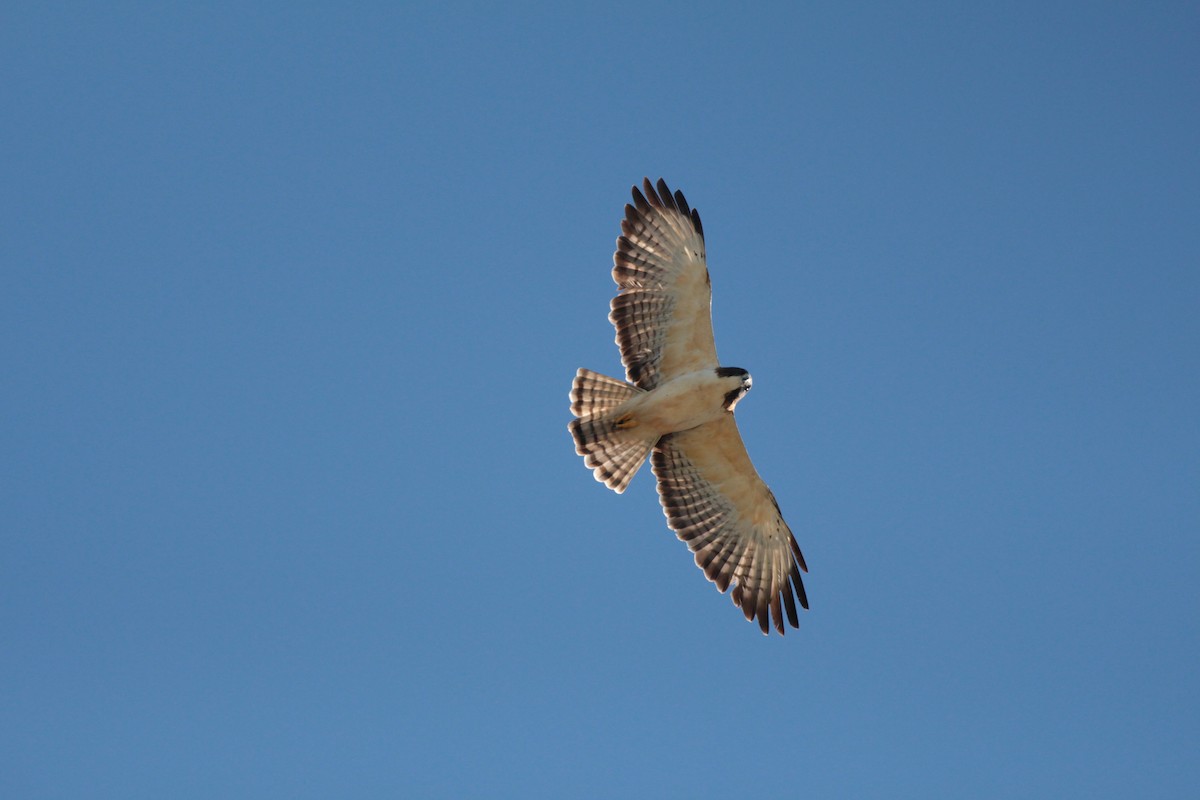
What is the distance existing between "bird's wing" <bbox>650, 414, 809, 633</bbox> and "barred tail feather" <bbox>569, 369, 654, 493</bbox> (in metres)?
0.35

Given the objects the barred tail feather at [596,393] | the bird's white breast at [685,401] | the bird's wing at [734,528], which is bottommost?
the bird's wing at [734,528]

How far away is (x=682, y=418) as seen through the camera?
1259 centimetres

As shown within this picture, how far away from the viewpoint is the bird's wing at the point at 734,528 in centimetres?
1317

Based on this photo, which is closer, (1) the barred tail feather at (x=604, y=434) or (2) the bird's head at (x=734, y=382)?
(2) the bird's head at (x=734, y=382)

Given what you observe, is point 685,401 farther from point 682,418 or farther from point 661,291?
point 661,291

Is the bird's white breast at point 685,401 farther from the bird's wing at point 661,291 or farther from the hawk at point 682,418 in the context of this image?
the bird's wing at point 661,291

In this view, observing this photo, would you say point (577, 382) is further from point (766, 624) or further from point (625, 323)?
point (766, 624)

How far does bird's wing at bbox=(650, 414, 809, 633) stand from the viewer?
13.2m

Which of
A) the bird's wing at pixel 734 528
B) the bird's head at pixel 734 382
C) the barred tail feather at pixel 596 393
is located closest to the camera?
the bird's head at pixel 734 382

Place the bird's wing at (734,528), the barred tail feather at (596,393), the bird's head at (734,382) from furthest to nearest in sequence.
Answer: the bird's wing at (734,528)
the barred tail feather at (596,393)
the bird's head at (734,382)

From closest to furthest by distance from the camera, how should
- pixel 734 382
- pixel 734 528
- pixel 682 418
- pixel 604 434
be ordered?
pixel 734 382 → pixel 682 418 → pixel 604 434 → pixel 734 528

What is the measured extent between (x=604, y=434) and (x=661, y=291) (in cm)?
154

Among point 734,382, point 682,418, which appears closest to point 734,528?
point 682,418

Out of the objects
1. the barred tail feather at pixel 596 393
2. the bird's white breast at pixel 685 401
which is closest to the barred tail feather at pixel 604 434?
the barred tail feather at pixel 596 393
